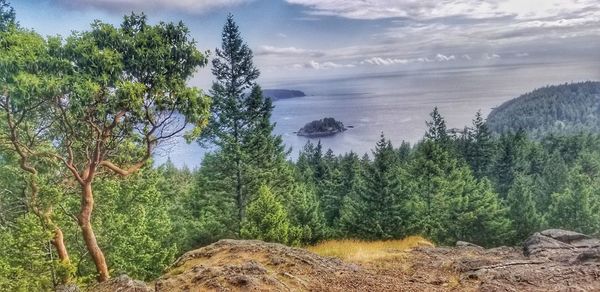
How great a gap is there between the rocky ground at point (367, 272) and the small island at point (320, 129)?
410 ft

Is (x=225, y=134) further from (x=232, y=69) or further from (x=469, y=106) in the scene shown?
(x=469, y=106)

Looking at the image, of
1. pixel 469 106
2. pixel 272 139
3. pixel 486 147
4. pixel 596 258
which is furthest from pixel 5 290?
pixel 469 106

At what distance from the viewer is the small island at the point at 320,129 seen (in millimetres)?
136125

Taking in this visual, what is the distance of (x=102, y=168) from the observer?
12.8 metres

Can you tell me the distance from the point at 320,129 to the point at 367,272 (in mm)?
127062

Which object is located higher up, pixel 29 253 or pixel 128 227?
pixel 29 253

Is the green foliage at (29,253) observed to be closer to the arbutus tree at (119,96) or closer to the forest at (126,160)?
the forest at (126,160)

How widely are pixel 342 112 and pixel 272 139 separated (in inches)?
5651

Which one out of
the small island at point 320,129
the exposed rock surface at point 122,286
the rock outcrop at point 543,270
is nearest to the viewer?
the exposed rock surface at point 122,286

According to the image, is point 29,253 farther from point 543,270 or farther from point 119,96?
point 543,270

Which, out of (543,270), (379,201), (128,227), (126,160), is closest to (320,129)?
(379,201)

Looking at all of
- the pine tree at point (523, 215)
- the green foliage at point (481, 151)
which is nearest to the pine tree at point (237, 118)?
the pine tree at point (523, 215)

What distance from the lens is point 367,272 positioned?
936 centimetres

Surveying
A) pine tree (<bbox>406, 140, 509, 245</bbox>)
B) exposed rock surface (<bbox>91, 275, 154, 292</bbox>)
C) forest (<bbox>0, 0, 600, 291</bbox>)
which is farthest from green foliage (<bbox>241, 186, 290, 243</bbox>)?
pine tree (<bbox>406, 140, 509, 245</bbox>)
